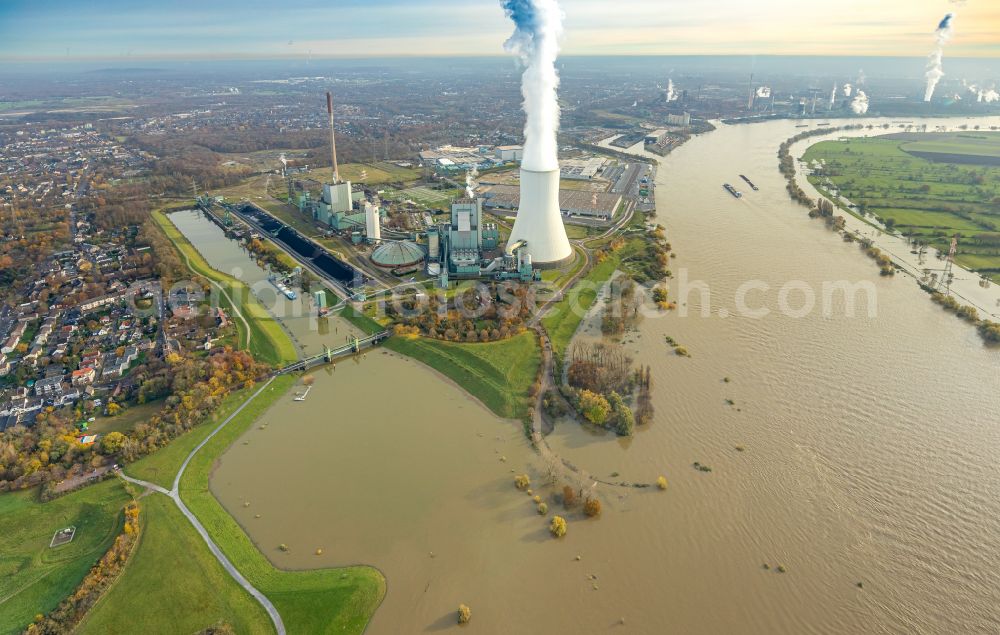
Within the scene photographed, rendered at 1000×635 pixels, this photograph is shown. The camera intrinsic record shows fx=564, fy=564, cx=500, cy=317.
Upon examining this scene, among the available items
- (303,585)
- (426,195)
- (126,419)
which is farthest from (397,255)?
(303,585)

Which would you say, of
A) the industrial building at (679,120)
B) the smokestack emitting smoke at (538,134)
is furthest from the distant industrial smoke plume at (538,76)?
the industrial building at (679,120)

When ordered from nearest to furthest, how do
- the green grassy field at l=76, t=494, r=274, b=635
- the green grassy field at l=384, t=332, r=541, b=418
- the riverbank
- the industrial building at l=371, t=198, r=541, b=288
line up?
the green grassy field at l=76, t=494, r=274, b=635, the green grassy field at l=384, t=332, r=541, b=418, the riverbank, the industrial building at l=371, t=198, r=541, b=288

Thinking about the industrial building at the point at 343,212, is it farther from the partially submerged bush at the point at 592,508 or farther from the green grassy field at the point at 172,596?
the partially submerged bush at the point at 592,508

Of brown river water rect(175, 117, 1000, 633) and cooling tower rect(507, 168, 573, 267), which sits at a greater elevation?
cooling tower rect(507, 168, 573, 267)

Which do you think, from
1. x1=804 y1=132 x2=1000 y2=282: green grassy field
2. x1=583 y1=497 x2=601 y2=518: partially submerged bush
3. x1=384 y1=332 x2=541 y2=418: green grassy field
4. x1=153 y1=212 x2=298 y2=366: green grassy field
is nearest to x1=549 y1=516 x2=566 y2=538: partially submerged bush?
x1=583 y1=497 x2=601 y2=518: partially submerged bush

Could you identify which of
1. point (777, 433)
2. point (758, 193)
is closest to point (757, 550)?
point (777, 433)

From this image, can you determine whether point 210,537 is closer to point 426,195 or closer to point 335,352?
Answer: point 335,352

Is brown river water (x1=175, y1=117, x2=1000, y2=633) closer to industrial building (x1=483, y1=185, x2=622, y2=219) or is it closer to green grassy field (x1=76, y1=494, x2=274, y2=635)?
green grassy field (x1=76, y1=494, x2=274, y2=635)
